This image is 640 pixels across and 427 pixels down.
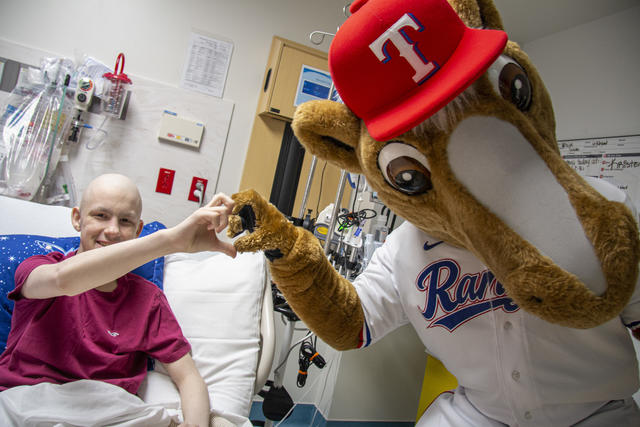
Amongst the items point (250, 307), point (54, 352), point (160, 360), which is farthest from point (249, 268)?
point (54, 352)

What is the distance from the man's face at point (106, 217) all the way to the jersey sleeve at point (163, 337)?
260mm

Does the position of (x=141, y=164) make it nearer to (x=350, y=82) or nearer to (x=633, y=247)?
(x=350, y=82)

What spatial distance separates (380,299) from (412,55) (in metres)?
0.56

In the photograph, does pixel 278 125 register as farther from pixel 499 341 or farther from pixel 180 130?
pixel 499 341

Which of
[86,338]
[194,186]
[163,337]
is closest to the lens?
[86,338]

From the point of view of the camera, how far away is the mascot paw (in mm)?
680

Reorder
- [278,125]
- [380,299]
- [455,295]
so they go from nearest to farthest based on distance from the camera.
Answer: [455,295] → [380,299] → [278,125]

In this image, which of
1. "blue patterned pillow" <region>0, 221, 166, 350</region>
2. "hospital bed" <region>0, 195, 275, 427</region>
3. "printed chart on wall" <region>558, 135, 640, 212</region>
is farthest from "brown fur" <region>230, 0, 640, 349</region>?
"printed chart on wall" <region>558, 135, 640, 212</region>

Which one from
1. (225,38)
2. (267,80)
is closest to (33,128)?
(225,38)

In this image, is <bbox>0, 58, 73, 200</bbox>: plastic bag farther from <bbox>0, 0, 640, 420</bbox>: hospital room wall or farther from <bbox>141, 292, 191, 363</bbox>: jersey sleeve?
<bbox>141, 292, 191, 363</bbox>: jersey sleeve

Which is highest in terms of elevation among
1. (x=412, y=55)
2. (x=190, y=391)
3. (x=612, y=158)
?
(x=612, y=158)

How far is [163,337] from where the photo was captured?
1.17 metres

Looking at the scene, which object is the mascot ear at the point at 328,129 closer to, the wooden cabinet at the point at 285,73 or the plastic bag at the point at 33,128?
the wooden cabinet at the point at 285,73

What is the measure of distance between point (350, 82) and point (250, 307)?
3.78 ft
